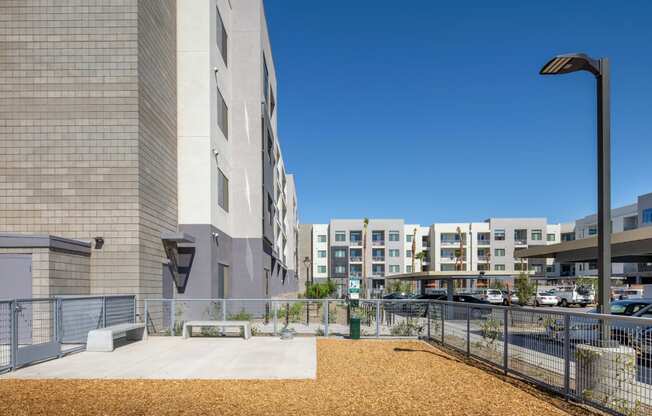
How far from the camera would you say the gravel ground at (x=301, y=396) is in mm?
8102

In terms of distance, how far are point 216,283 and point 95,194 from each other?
273 inches

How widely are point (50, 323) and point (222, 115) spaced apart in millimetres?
12883

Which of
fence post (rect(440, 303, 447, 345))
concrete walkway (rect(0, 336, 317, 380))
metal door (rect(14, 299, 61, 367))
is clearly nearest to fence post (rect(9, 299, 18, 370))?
concrete walkway (rect(0, 336, 317, 380))

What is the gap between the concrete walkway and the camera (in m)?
10.9

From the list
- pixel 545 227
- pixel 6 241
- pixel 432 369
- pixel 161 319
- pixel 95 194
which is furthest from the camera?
pixel 545 227

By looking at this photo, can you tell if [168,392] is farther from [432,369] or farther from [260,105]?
[260,105]

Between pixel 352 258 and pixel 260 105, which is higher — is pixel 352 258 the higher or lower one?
the lower one

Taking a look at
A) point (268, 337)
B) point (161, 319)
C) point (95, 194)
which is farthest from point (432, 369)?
point (95, 194)

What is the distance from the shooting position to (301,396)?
902 centimetres

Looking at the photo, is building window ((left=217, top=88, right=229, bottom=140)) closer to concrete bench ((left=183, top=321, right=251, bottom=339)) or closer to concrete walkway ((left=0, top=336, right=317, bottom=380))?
concrete bench ((left=183, top=321, right=251, bottom=339))

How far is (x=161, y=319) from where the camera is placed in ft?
60.0

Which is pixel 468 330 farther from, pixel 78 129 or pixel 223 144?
pixel 223 144

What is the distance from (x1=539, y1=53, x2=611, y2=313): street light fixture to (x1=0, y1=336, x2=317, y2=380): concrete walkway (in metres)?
5.96

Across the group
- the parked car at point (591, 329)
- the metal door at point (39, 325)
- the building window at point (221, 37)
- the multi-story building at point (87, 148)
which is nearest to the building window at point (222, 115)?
the building window at point (221, 37)
